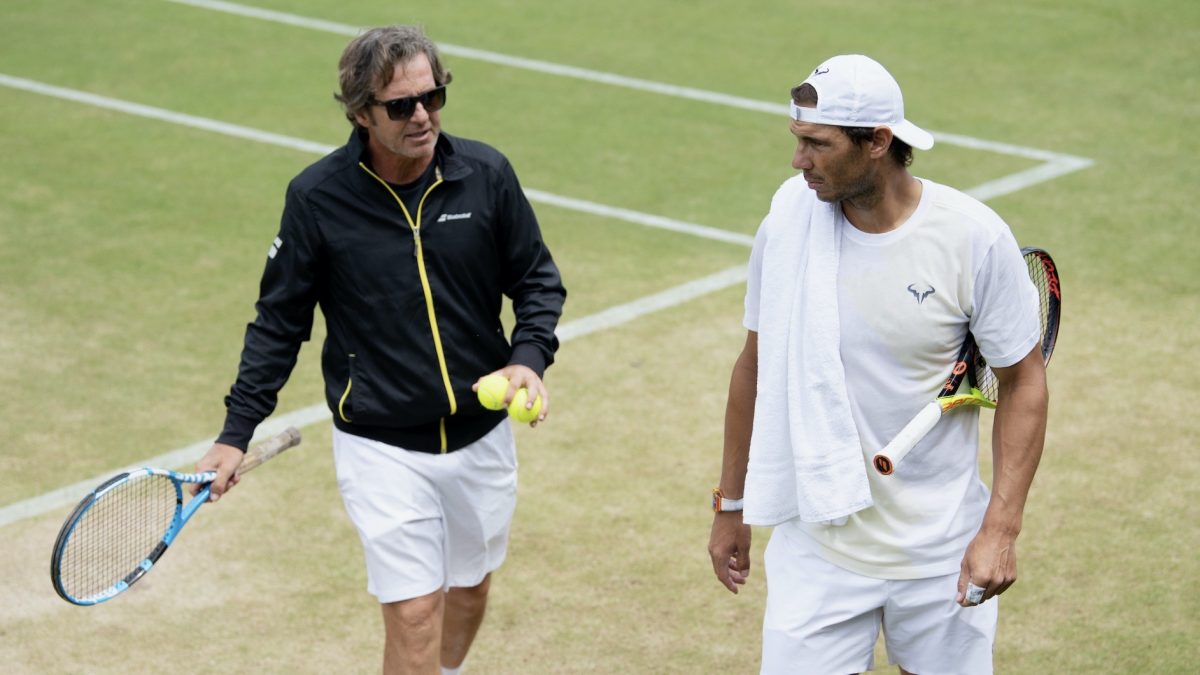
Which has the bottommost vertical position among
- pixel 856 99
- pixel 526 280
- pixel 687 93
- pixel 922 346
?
pixel 687 93

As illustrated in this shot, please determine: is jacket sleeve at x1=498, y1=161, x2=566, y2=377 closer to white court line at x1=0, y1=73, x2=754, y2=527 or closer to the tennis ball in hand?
the tennis ball in hand

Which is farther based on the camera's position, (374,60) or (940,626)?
(374,60)

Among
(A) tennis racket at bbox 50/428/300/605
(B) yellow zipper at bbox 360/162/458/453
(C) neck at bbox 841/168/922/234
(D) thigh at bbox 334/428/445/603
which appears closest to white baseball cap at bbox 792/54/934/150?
(C) neck at bbox 841/168/922/234

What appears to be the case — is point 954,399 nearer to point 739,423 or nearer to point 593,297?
point 739,423

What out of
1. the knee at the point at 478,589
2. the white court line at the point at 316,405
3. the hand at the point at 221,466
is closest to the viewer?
the hand at the point at 221,466

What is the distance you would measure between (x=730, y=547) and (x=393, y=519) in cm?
115

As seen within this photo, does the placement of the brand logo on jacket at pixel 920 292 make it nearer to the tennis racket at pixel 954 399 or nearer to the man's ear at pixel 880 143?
the tennis racket at pixel 954 399

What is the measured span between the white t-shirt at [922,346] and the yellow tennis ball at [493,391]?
3.23 feet

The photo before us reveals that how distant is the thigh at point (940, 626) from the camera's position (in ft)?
15.9

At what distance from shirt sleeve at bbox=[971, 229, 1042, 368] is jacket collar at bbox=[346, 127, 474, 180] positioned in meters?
1.85

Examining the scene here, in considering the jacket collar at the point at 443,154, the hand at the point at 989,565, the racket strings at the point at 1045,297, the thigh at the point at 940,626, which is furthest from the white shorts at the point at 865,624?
the jacket collar at the point at 443,154

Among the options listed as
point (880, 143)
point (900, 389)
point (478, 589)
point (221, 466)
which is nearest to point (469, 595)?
point (478, 589)

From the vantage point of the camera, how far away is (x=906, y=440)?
15.2 ft

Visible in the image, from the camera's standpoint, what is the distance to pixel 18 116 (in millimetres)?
14102
